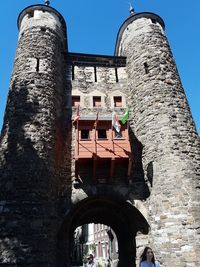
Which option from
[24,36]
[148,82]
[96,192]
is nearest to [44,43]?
[24,36]

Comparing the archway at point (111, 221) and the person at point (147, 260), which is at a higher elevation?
the archway at point (111, 221)

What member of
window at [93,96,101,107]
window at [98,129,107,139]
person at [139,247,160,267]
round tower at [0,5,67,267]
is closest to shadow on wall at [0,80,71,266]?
round tower at [0,5,67,267]

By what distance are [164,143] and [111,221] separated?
6187 mm

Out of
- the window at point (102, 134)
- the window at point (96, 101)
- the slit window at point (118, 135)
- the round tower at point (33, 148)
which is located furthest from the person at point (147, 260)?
the window at point (96, 101)

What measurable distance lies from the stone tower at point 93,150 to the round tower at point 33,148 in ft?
0.11

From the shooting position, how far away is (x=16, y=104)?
9.86 m

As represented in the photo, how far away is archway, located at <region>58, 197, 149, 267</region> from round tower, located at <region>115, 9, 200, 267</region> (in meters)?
1.08

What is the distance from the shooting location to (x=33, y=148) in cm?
902

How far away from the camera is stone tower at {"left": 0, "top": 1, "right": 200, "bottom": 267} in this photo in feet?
26.8

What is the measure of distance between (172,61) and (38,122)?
634cm

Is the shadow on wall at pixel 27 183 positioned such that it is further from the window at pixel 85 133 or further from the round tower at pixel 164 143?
the round tower at pixel 164 143

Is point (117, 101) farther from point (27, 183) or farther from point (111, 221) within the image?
point (111, 221)

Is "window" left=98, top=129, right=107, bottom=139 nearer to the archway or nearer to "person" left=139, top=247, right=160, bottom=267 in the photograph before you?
the archway

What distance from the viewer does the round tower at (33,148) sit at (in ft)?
25.6
